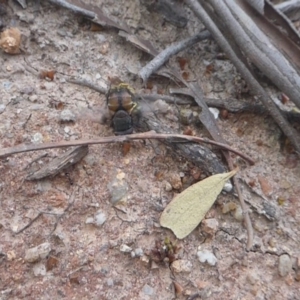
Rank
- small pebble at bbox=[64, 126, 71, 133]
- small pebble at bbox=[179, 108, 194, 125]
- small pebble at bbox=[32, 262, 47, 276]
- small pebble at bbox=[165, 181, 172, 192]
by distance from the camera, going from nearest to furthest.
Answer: small pebble at bbox=[32, 262, 47, 276] → small pebble at bbox=[165, 181, 172, 192] → small pebble at bbox=[64, 126, 71, 133] → small pebble at bbox=[179, 108, 194, 125]

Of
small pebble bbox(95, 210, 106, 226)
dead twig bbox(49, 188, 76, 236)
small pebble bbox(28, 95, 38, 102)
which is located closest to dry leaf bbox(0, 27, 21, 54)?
→ small pebble bbox(28, 95, 38, 102)

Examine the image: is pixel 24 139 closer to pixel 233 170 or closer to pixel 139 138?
pixel 139 138

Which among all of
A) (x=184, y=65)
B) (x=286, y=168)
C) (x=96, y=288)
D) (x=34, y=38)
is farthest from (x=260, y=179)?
(x=34, y=38)

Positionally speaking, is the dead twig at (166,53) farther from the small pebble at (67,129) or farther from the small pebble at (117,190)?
the small pebble at (117,190)

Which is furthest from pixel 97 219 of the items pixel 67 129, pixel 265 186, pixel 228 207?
pixel 265 186

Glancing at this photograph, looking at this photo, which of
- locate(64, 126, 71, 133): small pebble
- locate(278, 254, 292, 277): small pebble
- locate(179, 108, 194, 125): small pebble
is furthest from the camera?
locate(179, 108, 194, 125): small pebble

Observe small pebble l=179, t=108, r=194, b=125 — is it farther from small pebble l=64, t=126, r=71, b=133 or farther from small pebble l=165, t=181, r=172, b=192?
small pebble l=64, t=126, r=71, b=133

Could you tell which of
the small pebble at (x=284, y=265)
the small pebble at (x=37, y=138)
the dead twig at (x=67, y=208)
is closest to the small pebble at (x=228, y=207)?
the small pebble at (x=284, y=265)
